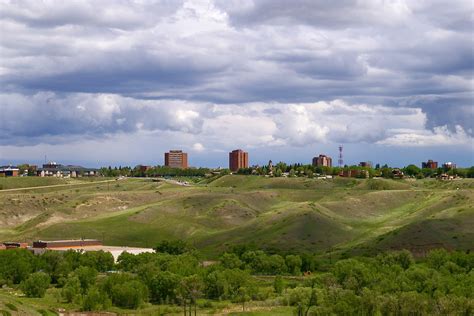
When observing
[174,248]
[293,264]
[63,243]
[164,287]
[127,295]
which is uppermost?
[63,243]

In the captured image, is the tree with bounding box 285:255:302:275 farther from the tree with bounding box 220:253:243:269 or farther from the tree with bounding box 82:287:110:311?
the tree with bounding box 82:287:110:311

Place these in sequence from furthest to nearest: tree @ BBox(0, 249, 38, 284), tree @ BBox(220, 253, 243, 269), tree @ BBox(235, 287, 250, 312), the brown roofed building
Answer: the brown roofed building < tree @ BBox(220, 253, 243, 269) < tree @ BBox(0, 249, 38, 284) < tree @ BBox(235, 287, 250, 312)

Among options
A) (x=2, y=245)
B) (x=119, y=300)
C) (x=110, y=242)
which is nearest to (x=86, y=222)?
(x=110, y=242)

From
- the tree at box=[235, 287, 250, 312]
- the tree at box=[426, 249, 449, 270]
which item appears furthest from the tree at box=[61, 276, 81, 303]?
the tree at box=[426, 249, 449, 270]

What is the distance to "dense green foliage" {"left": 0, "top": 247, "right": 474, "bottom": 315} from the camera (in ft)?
290

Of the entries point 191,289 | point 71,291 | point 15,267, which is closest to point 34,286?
point 71,291

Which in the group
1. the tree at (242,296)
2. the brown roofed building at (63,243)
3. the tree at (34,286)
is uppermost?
the brown roofed building at (63,243)

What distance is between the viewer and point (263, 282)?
409 ft

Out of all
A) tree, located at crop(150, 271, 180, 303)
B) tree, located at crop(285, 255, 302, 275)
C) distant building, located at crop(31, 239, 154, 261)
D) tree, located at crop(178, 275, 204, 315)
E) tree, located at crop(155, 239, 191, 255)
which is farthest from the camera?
tree, located at crop(155, 239, 191, 255)

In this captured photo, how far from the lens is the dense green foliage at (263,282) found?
88.5 m

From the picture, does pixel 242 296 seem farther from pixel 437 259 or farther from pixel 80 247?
pixel 80 247

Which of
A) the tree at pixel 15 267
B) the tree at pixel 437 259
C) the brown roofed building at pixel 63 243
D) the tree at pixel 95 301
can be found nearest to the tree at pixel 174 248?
the brown roofed building at pixel 63 243

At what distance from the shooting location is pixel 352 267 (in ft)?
375

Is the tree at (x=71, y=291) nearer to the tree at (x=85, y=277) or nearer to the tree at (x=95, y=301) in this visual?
the tree at (x=85, y=277)
